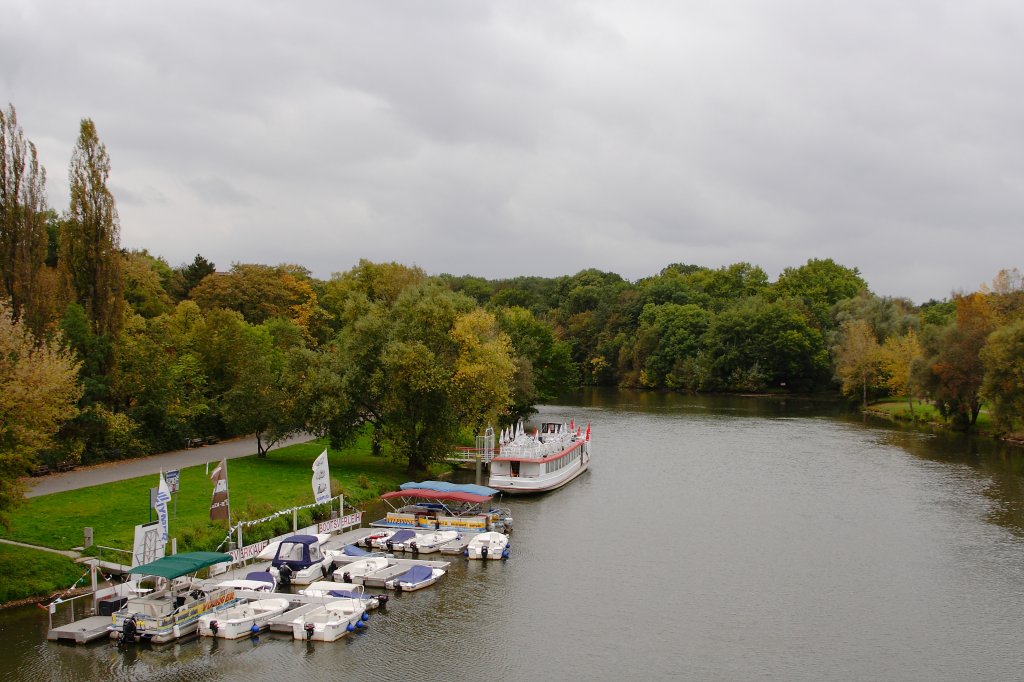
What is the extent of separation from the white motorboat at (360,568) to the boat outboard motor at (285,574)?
1.83 metres

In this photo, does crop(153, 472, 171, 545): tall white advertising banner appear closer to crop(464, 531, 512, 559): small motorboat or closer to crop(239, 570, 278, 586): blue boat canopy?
crop(239, 570, 278, 586): blue boat canopy

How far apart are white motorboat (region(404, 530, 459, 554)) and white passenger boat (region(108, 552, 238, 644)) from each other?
9.59m

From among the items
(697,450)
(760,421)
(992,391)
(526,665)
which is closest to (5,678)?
(526,665)

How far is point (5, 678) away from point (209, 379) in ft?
131

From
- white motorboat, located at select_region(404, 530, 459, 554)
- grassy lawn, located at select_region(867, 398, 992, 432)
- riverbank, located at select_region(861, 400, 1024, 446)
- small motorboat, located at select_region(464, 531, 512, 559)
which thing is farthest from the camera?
grassy lawn, located at select_region(867, 398, 992, 432)

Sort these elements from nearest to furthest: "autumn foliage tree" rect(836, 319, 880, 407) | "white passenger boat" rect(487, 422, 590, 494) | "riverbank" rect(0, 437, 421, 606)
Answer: "riverbank" rect(0, 437, 421, 606), "white passenger boat" rect(487, 422, 590, 494), "autumn foliage tree" rect(836, 319, 880, 407)

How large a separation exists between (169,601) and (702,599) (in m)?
19.5

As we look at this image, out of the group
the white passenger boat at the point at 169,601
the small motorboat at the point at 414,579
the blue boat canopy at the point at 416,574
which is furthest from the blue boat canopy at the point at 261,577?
the blue boat canopy at the point at 416,574

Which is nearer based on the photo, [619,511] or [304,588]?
[304,588]

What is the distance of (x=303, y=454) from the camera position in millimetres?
56562

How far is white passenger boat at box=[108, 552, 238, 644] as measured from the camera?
Answer: 26484 millimetres

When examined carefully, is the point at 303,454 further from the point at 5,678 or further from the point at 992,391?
the point at 992,391

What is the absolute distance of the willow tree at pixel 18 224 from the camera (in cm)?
4547

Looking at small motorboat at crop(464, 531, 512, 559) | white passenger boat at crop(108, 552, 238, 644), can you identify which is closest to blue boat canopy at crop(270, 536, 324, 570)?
white passenger boat at crop(108, 552, 238, 644)
